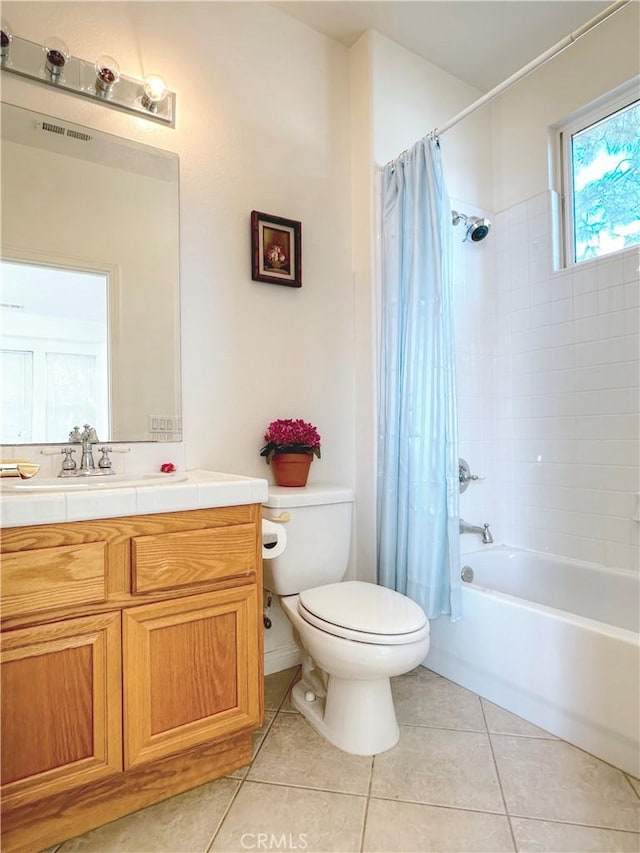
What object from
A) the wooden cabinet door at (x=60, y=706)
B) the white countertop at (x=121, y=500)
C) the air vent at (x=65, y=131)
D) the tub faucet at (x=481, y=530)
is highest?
A: the air vent at (x=65, y=131)

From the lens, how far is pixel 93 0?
1.69m

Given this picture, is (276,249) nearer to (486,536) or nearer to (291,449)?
(291,449)

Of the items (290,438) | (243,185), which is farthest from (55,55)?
(290,438)

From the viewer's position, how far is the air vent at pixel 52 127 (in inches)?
63.4

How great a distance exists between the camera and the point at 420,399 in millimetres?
1914

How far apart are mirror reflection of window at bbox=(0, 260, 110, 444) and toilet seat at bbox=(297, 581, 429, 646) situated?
91 centimetres

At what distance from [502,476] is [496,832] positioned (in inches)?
62.5

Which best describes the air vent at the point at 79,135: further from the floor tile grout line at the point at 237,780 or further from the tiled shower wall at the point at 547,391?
the floor tile grout line at the point at 237,780

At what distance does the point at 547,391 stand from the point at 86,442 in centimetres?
197

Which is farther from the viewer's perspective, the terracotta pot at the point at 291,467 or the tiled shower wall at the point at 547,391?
the tiled shower wall at the point at 547,391

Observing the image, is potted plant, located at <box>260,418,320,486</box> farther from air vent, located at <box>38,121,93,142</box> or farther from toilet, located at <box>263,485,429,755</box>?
air vent, located at <box>38,121,93,142</box>

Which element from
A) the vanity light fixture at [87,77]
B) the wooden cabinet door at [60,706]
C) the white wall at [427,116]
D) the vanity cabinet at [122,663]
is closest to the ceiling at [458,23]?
the white wall at [427,116]

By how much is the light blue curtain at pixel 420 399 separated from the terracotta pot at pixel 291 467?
336 millimetres

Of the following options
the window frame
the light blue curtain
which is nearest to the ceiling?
the window frame
